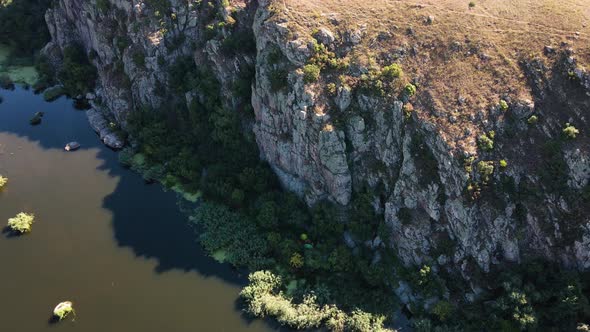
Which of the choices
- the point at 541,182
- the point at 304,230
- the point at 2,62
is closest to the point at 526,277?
the point at 541,182

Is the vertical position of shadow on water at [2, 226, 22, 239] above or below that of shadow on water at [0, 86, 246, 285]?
below

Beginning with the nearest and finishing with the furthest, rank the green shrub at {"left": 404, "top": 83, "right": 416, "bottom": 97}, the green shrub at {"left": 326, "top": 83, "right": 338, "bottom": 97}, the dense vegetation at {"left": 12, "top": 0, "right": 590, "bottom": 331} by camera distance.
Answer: the dense vegetation at {"left": 12, "top": 0, "right": 590, "bottom": 331}, the green shrub at {"left": 404, "top": 83, "right": 416, "bottom": 97}, the green shrub at {"left": 326, "top": 83, "right": 338, "bottom": 97}

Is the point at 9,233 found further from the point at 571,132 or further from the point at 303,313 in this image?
the point at 571,132

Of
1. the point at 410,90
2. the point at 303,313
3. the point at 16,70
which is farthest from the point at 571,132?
the point at 16,70

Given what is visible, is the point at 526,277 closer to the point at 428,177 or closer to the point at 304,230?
Answer: the point at 428,177

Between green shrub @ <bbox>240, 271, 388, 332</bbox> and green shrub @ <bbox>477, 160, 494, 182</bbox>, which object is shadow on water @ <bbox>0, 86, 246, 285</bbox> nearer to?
green shrub @ <bbox>240, 271, 388, 332</bbox>

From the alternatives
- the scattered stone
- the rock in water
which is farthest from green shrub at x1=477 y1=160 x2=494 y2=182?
the rock in water
